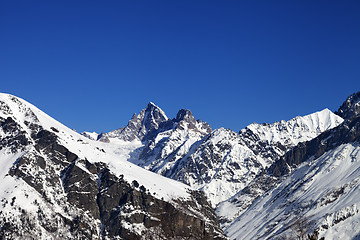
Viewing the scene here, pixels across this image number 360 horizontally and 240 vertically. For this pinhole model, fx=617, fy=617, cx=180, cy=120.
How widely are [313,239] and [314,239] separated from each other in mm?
607

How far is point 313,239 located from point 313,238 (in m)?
1.02

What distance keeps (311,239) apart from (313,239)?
1090 millimetres

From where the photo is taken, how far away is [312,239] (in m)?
136

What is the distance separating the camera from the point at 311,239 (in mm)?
135250

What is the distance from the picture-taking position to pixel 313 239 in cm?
13612

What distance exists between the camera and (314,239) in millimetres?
136625

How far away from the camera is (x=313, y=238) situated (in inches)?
5399

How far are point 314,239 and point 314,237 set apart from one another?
437 centimetres

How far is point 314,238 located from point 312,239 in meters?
2.70

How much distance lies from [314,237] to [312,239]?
5.51 meters

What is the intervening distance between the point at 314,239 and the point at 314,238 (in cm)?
154

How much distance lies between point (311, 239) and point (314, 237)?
235 inches

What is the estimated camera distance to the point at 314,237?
462ft
